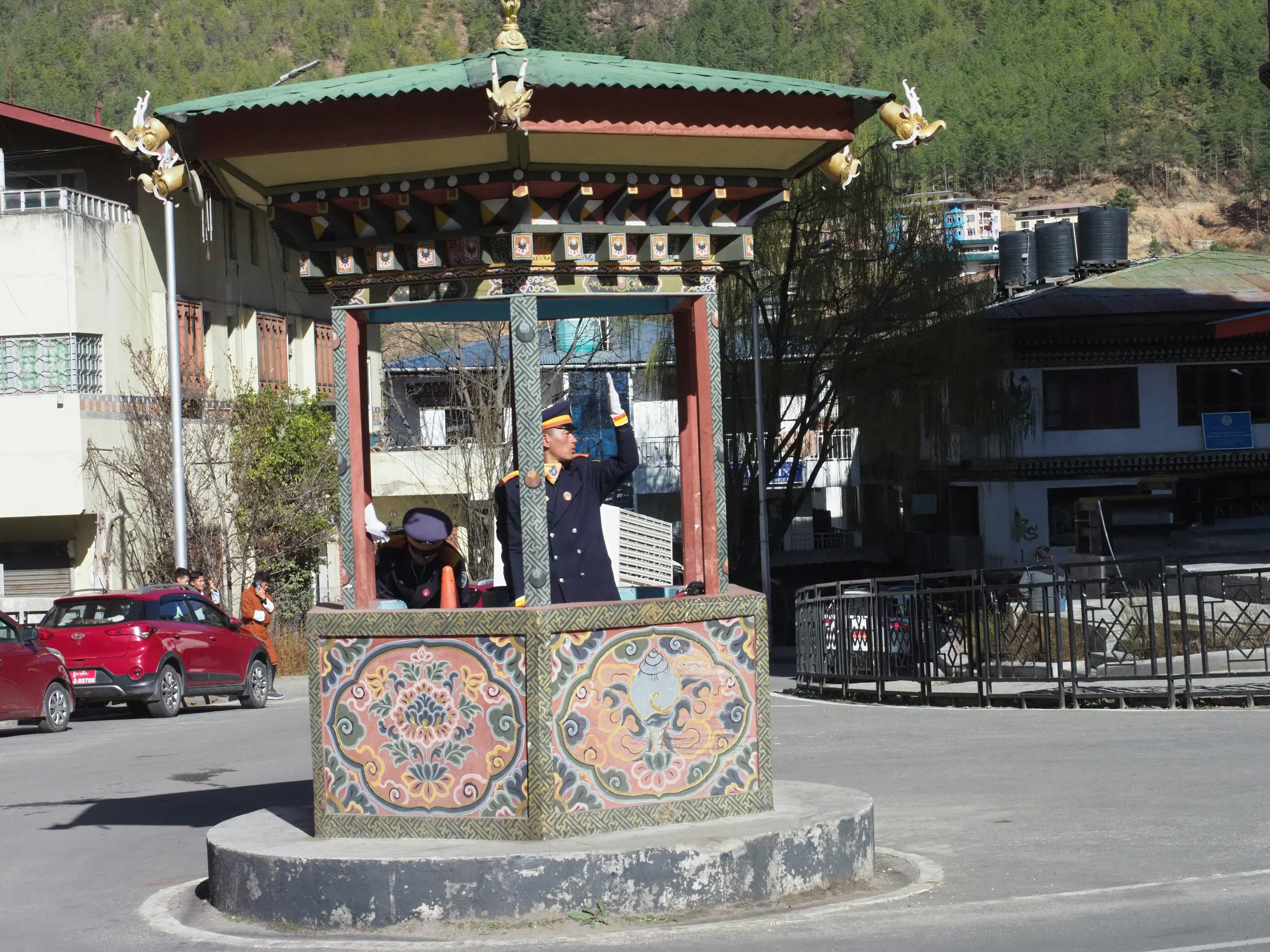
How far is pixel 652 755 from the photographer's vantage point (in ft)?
26.0

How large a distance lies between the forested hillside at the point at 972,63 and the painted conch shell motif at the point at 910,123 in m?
115

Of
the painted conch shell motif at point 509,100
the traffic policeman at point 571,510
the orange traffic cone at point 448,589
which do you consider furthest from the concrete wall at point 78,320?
the painted conch shell motif at point 509,100

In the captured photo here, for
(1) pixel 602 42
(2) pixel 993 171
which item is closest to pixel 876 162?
(2) pixel 993 171

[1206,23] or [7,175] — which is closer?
[7,175]

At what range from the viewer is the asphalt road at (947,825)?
271 inches

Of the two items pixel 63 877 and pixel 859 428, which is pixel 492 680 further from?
pixel 859 428

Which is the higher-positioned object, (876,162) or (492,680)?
(876,162)

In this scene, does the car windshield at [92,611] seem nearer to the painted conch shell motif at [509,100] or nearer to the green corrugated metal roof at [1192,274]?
the painted conch shell motif at [509,100]

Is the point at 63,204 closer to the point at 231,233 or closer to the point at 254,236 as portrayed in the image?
the point at 231,233

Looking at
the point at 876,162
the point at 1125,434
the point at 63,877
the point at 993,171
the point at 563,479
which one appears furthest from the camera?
the point at 993,171

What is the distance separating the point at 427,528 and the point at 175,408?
62.6ft

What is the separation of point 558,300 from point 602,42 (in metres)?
174

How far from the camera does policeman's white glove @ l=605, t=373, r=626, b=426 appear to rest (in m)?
8.42

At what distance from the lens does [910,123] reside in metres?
8.35
